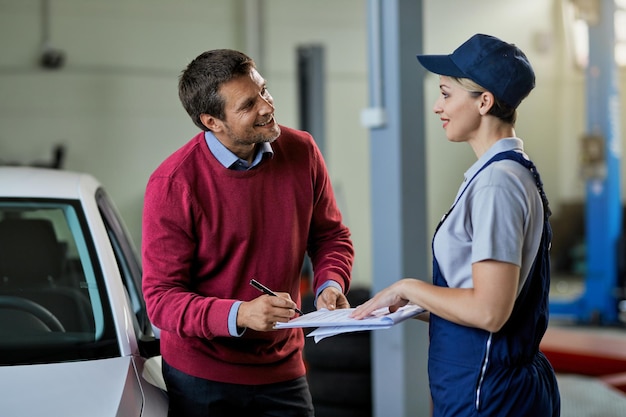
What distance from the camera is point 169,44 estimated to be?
9938 millimetres

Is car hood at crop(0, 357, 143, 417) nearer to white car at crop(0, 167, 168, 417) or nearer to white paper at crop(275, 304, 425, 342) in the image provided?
white car at crop(0, 167, 168, 417)

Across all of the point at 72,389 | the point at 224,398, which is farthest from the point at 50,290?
the point at 224,398

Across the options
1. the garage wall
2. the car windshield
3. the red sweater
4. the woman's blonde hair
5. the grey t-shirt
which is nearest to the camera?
the grey t-shirt

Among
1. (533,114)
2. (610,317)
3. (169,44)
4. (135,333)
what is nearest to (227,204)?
(135,333)

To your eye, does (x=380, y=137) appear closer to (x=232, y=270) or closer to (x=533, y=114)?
(x=232, y=270)

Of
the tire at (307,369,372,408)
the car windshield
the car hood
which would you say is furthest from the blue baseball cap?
the tire at (307,369,372,408)

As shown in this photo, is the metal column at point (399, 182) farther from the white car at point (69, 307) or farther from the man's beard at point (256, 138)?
the man's beard at point (256, 138)

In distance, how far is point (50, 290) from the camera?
2406 millimetres

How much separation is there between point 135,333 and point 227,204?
1.82ft

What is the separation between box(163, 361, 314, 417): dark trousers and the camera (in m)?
1.93

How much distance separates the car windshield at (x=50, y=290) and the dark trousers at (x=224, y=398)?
0.25m

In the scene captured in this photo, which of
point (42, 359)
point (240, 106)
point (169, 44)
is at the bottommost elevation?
point (42, 359)

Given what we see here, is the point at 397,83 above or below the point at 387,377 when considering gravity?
above

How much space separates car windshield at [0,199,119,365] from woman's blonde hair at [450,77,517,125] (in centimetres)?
113
